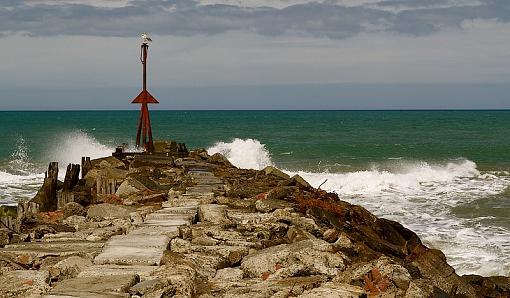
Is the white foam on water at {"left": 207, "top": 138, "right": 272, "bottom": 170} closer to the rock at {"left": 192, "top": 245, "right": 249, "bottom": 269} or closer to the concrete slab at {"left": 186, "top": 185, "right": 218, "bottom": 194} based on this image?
the concrete slab at {"left": 186, "top": 185, "right": 218, "bottom": 194}

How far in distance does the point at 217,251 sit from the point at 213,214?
1.74 metres

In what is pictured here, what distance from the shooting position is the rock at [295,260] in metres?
6.12

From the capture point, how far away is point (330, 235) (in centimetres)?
780

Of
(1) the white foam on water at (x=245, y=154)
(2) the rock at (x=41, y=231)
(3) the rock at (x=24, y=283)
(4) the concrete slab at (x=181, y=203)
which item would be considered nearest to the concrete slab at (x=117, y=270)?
(3) the rock at (x=24, y=283)

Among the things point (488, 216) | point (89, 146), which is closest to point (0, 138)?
point (89, 146)

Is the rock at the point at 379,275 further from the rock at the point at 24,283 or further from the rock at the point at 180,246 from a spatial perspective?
the rock at the point at 24,283

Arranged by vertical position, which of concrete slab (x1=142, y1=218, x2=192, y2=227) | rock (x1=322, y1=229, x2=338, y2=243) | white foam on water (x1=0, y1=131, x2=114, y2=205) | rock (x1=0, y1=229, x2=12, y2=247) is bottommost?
white foam on water (x1=0, y1=131, x2=114, y2=205)

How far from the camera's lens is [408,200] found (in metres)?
22.0

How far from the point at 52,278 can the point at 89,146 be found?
3091 centimetres

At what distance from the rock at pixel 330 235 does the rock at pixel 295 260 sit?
123 centimetres

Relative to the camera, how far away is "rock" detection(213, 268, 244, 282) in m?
5.97

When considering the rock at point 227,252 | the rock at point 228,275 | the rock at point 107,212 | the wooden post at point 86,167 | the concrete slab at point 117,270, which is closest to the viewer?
the concrete slab at point 117,270

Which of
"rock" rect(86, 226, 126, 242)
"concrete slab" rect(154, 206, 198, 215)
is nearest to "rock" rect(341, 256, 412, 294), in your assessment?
"rock" rect(86, 226, 126, 242)

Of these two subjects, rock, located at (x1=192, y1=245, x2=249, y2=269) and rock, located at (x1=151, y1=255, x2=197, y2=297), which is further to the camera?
rock, located at (x1=192, y1=245, x2=249, y2=269)
